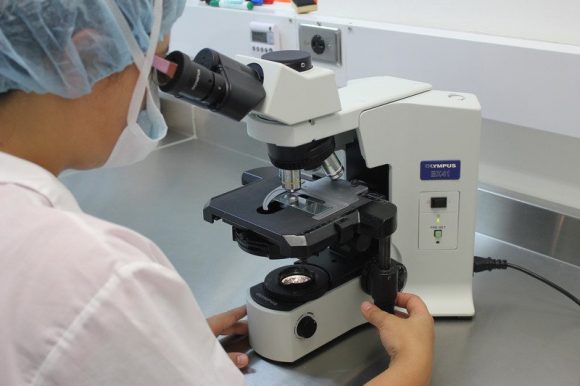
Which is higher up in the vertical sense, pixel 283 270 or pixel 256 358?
pixel 283 270

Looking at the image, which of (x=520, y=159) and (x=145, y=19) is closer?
(x=145, y=19)

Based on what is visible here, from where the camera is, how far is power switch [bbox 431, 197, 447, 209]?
1.09 metres

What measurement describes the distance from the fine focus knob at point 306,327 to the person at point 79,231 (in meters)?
0.33

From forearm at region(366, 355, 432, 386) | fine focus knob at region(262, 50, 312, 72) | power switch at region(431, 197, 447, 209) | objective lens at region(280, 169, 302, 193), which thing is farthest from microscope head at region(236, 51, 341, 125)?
forearm at region(366, 355, 432, 386)

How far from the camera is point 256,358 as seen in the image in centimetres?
107

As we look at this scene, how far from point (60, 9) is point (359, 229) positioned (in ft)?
1.75

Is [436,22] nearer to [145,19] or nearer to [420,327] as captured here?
[420,327]

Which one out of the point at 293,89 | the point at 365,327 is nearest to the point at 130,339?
the point at 293,89

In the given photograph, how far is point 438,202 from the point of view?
1.09 m

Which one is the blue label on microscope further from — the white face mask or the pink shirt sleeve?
the pink shirt sleeve

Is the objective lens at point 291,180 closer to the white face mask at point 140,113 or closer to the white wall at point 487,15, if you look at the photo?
the white face mask at point 140,113

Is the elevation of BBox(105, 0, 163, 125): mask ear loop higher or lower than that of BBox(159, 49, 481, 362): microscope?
higher

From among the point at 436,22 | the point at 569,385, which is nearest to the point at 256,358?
the point at 569,385

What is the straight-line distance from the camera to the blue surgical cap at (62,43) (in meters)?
0.62
